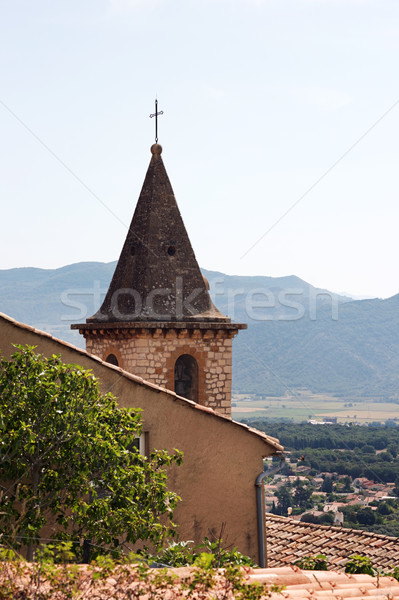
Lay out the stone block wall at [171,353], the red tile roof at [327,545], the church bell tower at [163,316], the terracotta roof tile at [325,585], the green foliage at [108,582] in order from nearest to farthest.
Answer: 1. the green foliage at [108,582]
2. the terracotta roof tile at [325,585]
3. the red tile roof at [327,545]
4. the stone block wall at [171,353]
5. the church bell tower at [163,316]

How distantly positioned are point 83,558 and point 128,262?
9.88 metres

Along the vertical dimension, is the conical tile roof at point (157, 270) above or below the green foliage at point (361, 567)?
above

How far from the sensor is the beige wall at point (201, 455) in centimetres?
1077

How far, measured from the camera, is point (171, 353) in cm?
1584

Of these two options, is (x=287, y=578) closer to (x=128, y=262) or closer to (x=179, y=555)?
(x=179, y=555)

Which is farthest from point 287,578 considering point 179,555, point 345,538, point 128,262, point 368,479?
point 368,479

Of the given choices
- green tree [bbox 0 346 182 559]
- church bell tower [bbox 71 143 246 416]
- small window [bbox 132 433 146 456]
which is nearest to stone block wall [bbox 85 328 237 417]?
church bell tower [bbox 71 143 246 416]

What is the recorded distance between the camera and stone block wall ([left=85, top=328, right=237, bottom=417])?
15656mm

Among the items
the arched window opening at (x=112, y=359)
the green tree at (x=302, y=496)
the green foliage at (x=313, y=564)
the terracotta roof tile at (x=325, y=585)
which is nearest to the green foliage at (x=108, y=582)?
the terracotta roof tile at (x=325, y=585)

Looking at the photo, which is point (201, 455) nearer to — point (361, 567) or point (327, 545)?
point (361, 567)

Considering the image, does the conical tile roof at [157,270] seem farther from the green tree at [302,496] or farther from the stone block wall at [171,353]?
the green tree at [302,496]

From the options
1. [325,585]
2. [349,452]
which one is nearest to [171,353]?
[325,585]

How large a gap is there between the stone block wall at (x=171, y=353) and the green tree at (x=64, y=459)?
6817 millimetres

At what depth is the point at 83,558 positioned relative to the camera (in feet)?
26.5
